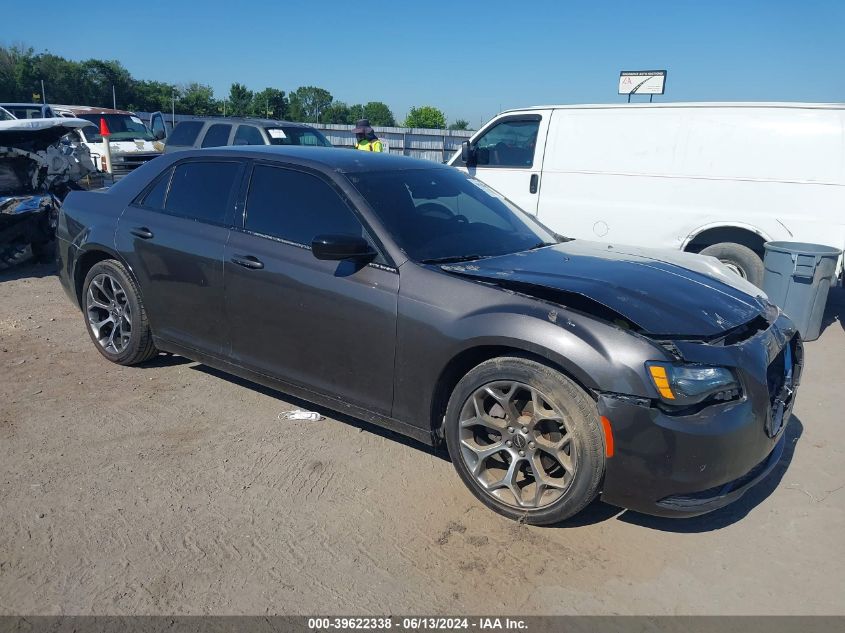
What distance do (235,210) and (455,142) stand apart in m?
17.9

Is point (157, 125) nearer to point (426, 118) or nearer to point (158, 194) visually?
point (158, 194)

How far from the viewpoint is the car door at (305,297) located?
11.0 feet

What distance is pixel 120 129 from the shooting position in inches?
653

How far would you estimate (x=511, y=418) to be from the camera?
117 inches

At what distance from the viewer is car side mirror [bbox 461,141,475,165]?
8367 mm

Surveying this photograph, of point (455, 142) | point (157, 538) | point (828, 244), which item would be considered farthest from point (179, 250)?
point (455, 142)

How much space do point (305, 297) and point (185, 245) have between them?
3.69 ft

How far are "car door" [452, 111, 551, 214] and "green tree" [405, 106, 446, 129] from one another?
4093 centimetres

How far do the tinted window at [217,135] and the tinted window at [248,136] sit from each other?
283 millimetres

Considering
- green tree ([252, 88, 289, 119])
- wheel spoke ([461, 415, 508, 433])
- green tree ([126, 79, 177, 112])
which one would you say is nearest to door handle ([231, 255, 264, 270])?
wheel spoke ([461, 415, 508, 433])

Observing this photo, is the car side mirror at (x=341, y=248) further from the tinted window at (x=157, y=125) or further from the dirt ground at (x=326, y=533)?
the tinted window at (x=157, y=125)

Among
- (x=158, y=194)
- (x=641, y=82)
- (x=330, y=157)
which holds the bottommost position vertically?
(x=158, y=194)

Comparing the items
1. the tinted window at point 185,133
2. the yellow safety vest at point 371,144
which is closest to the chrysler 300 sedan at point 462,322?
the yellow safety vest at point 371,144

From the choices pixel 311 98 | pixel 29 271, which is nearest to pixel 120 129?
pixel 29 271
